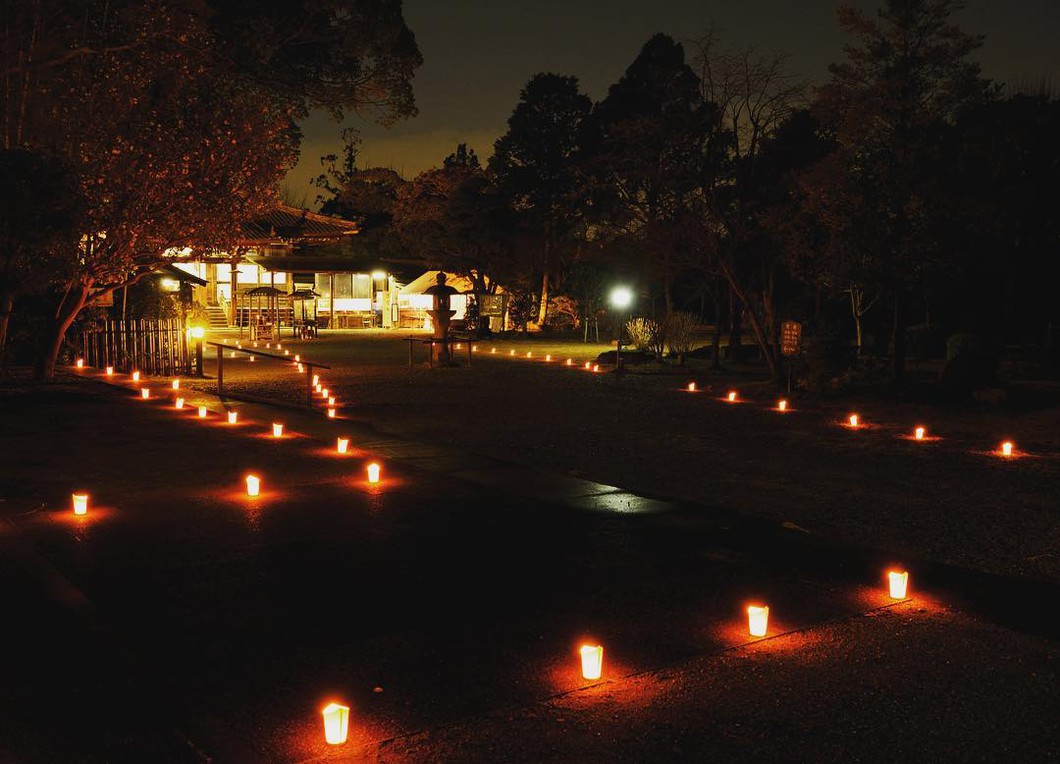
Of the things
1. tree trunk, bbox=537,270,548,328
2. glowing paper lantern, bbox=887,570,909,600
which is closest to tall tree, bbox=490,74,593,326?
tree trunk, bbox=537,270,548,328

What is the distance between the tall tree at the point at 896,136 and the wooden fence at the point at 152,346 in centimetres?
1412

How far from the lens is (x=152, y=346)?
21.5 meters

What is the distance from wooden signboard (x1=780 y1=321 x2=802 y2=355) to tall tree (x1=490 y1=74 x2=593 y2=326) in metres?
24.6

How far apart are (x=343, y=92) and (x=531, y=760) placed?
781 inches

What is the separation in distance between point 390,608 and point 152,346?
17.8m

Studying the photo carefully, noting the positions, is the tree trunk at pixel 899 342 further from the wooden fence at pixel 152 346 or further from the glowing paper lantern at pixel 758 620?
the wooden fence at pixel 152 346

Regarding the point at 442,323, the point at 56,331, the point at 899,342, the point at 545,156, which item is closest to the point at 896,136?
the point at 899,342

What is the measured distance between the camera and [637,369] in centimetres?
2309

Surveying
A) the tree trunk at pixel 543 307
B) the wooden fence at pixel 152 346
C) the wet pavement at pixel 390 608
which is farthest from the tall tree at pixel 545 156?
the wet pavement at pixel 390 608

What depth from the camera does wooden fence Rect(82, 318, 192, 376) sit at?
2147cm

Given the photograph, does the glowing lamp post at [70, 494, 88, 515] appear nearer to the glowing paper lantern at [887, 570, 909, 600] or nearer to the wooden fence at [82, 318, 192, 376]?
the glowing paper lantern at [887, 570, 909, 600]

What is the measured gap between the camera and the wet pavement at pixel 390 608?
13.4ft

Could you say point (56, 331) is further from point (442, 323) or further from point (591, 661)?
point (591, 661)

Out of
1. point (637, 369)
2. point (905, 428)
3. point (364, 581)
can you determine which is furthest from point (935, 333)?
point (364, 581)
